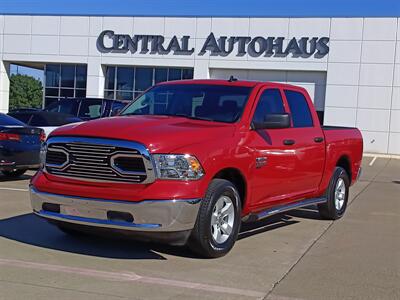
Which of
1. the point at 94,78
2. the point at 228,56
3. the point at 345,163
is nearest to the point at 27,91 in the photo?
the point at 94,78

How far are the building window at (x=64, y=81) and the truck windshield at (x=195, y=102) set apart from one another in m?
26.9

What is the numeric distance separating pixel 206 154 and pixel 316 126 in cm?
301

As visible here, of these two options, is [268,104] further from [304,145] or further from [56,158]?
[56,158]

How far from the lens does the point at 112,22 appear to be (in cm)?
3269

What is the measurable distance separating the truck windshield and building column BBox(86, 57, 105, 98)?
1021 inches

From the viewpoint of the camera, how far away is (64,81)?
112ft

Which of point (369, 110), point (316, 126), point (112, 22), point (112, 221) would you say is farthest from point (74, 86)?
point (112, 221)

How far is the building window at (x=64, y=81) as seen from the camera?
3369 centimetres

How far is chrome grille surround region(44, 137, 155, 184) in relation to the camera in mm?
5621

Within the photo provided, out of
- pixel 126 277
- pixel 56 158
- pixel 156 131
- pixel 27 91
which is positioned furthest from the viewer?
pixel 27 91

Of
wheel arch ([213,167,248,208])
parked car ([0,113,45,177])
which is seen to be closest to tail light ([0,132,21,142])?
parked car ([0,113,45,177])

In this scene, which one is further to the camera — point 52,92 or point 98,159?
point 52,92

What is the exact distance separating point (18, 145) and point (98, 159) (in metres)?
6.31

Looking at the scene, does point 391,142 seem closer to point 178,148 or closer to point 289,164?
point 289,164
